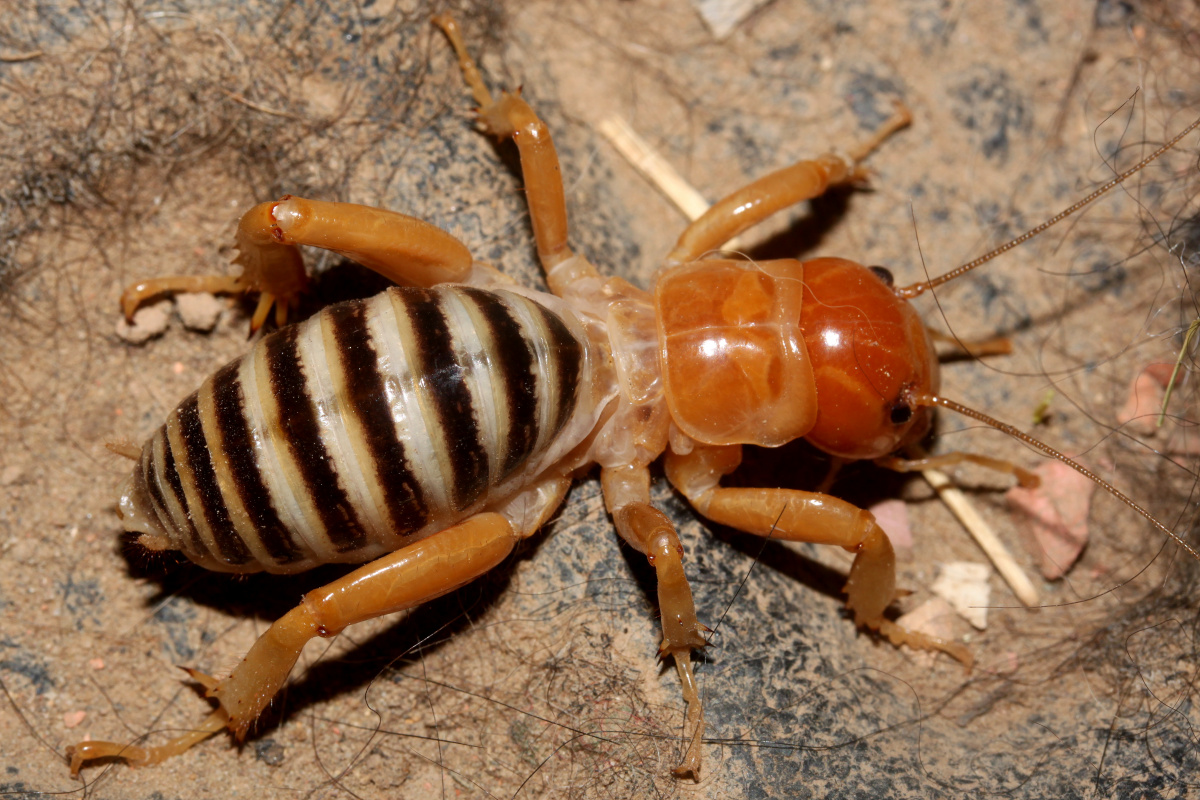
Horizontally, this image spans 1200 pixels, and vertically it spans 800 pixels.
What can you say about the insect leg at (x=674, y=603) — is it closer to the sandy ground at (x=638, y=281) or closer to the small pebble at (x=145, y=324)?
the sandy ground at (x=638, y=281)

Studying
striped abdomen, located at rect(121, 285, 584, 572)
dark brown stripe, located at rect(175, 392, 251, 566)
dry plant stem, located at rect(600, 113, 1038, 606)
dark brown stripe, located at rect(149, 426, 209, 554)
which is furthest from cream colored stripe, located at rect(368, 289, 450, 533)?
dry plant stem, located at rect(600, 113, 1038, 606)

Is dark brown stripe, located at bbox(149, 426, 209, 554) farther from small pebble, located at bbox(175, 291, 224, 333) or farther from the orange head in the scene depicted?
the orange head

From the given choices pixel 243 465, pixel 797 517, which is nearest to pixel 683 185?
pixel 797 517

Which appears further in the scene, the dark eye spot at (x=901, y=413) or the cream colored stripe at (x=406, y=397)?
the dark eye spot at (x=901, y=413)

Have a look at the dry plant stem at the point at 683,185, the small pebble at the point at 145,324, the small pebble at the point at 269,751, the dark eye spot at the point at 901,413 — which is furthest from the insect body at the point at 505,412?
the small pebble at the point at 145,324

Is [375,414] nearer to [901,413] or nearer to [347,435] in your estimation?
[347,435]

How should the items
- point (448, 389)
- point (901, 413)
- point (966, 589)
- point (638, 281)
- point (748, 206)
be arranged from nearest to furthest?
point (448, 389)
point (901, 413)
point (748, 206)
point (966, 589)
point (638, 281)

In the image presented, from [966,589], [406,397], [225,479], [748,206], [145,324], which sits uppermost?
[748,206]
